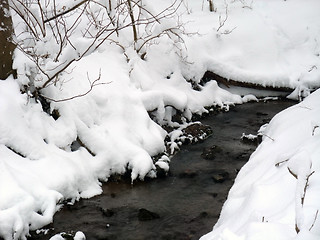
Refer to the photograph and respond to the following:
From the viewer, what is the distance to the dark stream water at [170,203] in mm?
5012

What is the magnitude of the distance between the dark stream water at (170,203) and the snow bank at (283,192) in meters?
0.79

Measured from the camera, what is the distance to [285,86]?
966 cm

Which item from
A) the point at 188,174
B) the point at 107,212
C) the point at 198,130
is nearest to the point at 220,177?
the point at 188,174

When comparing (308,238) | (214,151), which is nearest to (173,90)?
(214,151)

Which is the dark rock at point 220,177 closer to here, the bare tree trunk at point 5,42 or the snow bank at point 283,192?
the snow bank at point 283,192

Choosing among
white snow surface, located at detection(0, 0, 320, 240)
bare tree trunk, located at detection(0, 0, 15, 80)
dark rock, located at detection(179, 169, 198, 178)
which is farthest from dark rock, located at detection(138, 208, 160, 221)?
bare tree trunk, located at detection(0, 0, 15, 80)

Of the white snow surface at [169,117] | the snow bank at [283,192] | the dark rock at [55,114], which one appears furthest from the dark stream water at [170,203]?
the dark rock at [55,114]

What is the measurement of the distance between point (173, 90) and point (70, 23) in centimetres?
308

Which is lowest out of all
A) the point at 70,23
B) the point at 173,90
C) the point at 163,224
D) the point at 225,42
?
the point at 163,224

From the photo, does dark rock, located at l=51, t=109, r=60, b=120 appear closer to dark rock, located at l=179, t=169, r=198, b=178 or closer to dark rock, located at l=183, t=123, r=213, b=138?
dark rock, located at l=179, t=169, r=198, b=178

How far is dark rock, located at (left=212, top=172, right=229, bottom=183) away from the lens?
241 inches

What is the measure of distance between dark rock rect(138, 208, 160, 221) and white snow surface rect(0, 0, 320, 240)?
3.13 feet

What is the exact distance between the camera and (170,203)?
18.4ft

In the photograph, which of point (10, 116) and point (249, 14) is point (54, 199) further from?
point (249, 14)
